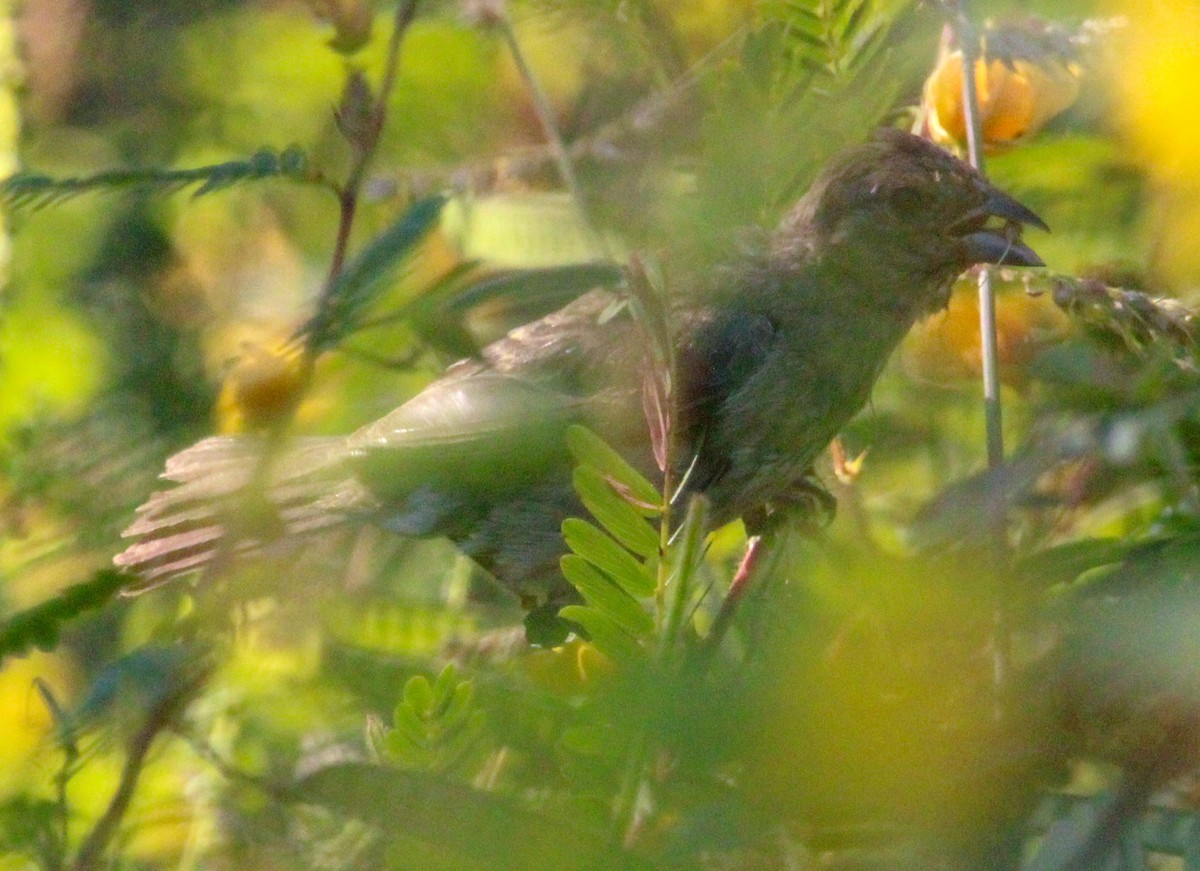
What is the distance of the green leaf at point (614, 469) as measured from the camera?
2.87 feet

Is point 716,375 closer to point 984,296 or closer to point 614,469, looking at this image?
point 984,296

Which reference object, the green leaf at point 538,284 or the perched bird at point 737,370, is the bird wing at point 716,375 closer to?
the perched bird at point 737,370

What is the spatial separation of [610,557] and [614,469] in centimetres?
5

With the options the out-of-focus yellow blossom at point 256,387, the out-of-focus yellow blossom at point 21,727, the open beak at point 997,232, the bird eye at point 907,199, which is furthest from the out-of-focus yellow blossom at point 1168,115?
the out-of-focus yellow blossom at point 21,727

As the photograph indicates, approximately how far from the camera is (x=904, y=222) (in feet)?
5.25

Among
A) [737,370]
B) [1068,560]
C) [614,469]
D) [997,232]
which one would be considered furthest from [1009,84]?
[614,469]

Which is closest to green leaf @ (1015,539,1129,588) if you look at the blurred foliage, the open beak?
the blurred foliage

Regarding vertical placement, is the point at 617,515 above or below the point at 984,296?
below

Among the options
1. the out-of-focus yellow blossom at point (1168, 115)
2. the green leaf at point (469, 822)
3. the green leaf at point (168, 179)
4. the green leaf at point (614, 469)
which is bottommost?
the green leaf at point (469, 822)

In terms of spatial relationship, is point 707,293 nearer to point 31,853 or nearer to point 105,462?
point 105,462

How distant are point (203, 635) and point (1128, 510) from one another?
2.46 feet

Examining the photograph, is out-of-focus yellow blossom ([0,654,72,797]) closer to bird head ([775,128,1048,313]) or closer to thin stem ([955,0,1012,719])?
thin stem ([955,0,1012,719])

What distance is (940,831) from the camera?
23.9 inches

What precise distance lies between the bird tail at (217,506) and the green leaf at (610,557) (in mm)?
262
